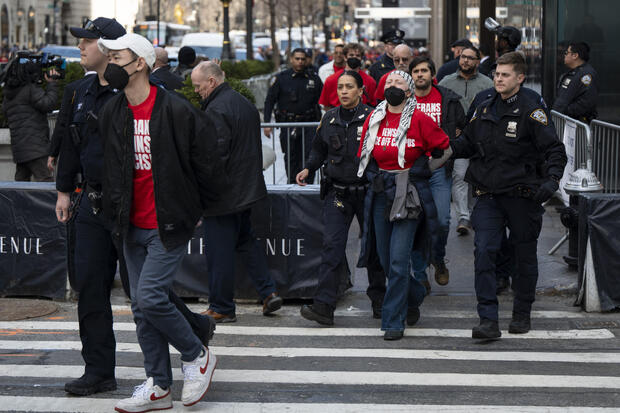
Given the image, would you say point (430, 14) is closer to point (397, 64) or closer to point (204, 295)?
point (397, 64)

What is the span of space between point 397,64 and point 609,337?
4282 mm

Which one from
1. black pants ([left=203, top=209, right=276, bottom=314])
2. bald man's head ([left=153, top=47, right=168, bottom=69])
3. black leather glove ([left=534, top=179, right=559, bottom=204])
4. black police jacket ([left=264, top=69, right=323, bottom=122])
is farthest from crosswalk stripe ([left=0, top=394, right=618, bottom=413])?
black police jacket ([left=264, top=69, right=323, bottom=122])

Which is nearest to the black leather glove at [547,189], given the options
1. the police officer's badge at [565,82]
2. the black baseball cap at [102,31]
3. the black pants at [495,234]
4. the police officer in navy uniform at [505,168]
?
the police officer in navy uniform at [505,168]

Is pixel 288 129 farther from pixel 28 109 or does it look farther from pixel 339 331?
pixel 339 331

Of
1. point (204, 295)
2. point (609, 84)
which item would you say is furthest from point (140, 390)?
point (609, 84)

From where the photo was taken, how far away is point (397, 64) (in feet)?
35.4

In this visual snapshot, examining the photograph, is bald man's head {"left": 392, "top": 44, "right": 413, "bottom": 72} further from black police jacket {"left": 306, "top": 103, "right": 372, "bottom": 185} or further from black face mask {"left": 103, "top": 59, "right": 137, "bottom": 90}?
black face mask {"left": 103, "top": 59, "right": 137, "bottom": 90}

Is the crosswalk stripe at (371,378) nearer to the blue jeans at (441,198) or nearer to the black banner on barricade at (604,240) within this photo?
the black banner on barricade at (604,240)

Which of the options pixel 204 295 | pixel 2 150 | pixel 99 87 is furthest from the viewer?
pixel 2 150

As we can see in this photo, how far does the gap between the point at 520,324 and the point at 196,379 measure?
2.80m

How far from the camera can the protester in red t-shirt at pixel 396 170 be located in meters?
7.27

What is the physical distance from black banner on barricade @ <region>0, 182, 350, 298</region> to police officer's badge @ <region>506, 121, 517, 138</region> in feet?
6.16

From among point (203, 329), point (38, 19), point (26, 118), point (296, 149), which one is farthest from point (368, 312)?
point (38, 19)

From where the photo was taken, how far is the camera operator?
12211 millimetres
